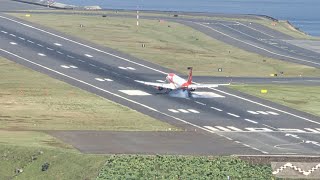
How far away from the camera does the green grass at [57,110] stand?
123 metres

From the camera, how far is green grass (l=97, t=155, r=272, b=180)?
92812 mm

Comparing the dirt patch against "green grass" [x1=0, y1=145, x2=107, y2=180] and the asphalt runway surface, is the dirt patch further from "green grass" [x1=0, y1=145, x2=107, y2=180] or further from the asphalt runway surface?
"green grass" [x1=0, y1=145, x2=107, y2=180]

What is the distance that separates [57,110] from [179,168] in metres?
42.5

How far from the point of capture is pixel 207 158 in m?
99.9

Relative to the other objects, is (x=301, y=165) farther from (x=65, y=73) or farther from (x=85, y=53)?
(x=85, y=53)

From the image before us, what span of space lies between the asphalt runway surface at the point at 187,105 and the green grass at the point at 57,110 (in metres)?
3.35

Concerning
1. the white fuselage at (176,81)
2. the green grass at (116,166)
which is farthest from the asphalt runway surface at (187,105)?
the green grass at (116,166)

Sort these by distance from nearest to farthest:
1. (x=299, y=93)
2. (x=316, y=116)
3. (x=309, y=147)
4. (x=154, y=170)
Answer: (x=154, y=170), (x=309, y=147), (x=316, y=116), (x=299, y=93)

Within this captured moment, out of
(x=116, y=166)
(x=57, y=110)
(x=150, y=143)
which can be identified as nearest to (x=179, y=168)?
(x=116, y=166)

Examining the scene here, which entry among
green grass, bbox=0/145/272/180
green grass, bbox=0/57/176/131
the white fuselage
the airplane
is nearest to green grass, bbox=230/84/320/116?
the airplane

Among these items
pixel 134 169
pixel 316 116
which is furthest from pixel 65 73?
pixel 134 169

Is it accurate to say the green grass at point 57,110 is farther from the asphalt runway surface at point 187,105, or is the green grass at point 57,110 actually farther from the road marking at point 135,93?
the road marking at point 135,93

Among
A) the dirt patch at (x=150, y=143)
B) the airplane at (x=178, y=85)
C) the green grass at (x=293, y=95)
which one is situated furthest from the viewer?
the airplane at (x=178, y=85)

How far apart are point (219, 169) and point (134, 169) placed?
8256 mm
